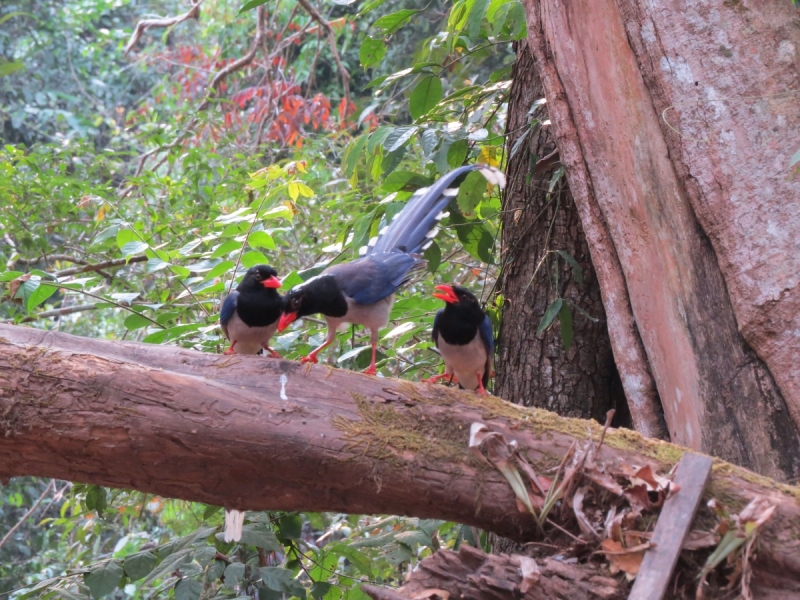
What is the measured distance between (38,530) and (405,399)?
24.8ft

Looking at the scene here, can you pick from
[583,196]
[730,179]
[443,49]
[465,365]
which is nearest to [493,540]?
[465,365]

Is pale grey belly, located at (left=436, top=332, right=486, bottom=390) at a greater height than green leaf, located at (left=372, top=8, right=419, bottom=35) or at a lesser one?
lesser

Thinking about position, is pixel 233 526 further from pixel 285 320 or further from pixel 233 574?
pixel 285 320

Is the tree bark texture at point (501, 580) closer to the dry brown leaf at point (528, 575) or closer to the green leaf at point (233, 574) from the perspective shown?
the dry brown leaf at point (528, 575)

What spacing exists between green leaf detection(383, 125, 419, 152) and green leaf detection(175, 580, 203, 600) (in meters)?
1.93

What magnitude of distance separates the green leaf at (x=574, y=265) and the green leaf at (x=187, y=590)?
1.98m

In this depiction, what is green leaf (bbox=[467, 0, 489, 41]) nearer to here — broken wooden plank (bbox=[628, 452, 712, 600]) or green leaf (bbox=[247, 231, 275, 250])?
green leaf (bbox=[247, 231, 275, 250])

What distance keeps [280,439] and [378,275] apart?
1.16 meters

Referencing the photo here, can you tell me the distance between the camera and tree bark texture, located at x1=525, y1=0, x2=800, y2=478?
8.16 ft

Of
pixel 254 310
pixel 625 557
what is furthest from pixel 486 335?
pixel 625 557

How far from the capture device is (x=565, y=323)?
3.18 meters

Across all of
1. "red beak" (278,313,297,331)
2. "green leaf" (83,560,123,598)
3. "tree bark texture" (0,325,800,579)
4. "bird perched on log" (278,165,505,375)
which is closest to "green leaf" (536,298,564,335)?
"bird perched on log" (278,165,505,375)

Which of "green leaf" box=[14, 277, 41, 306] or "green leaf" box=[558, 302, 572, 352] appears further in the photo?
"green leaf" box=[558, 302, 572, 352]

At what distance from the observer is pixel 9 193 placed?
489 centimetres
